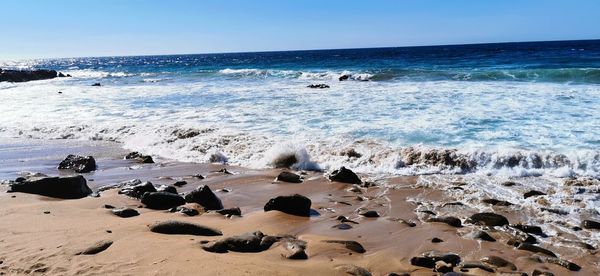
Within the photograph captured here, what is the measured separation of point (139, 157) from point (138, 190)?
3367 mm

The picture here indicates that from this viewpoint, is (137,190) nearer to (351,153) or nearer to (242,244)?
(242,244)

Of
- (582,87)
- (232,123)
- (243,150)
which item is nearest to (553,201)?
(243,150)

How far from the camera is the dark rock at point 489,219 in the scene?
5578 mm

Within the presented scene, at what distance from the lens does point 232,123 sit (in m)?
13.1

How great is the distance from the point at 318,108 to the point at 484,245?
1084cm

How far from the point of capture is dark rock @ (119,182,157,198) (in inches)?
270

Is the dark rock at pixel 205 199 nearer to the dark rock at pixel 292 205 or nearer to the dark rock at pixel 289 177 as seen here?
the dark rock at pixel 292 205

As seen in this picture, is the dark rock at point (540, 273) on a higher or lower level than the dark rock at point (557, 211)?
higher

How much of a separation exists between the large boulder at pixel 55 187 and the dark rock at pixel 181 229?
244 cm

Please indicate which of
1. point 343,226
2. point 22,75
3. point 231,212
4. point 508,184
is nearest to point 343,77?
point 508,184

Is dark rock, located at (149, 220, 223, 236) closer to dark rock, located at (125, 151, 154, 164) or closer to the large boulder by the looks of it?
the large boulder

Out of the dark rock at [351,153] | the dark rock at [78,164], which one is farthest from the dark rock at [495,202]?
the dark rock at [78,164]

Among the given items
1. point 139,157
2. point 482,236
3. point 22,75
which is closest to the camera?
point 482,236

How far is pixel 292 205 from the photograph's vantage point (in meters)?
6.01
